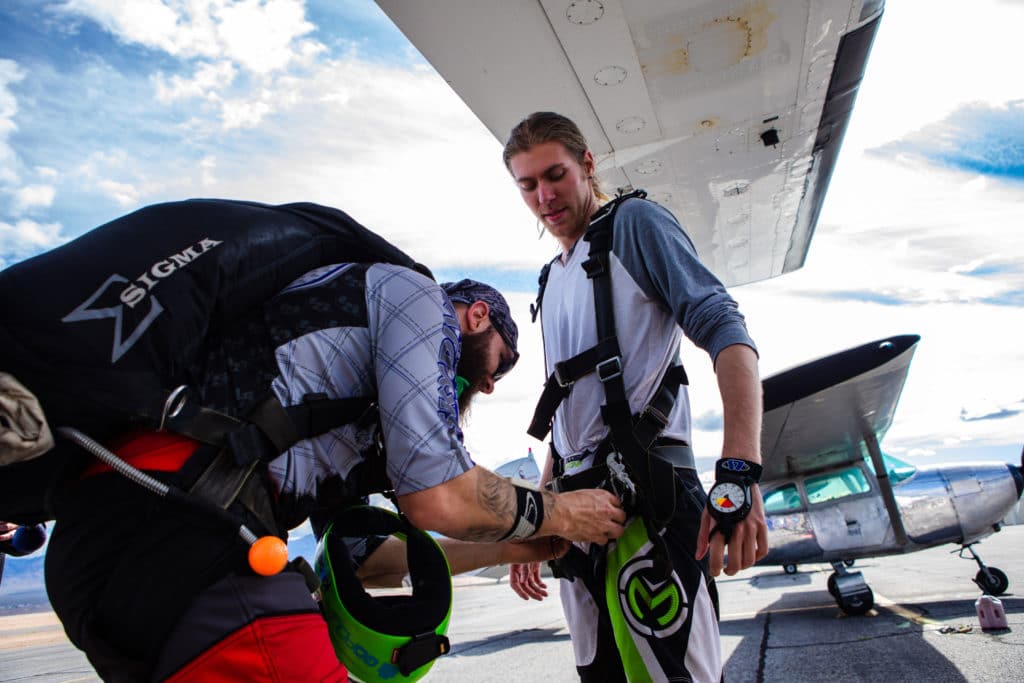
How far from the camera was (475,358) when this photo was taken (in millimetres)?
1592

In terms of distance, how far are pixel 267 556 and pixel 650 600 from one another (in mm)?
898

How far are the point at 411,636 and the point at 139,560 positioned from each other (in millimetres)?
507

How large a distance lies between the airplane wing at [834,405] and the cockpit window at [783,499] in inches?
→ 12.8

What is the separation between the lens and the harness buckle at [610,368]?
1.59 meters

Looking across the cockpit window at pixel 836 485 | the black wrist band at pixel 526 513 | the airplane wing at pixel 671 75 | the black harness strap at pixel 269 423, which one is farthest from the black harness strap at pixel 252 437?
the cockpit window at pixel 836 485

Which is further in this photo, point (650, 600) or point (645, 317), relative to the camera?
point (645, 317)

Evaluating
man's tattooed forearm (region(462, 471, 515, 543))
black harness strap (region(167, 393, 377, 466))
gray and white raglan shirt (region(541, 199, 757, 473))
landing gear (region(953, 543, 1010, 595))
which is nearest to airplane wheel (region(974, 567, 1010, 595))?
landing gear (region(953, 543, 1010, 595))

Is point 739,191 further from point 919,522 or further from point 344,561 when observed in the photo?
point 919,522

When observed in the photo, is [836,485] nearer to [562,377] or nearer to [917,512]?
[917,512]

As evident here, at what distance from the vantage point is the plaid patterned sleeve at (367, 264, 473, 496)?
1121 millimetres

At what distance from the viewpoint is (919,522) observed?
26.0 feet

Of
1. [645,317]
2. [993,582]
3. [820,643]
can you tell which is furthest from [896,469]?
[645,317]

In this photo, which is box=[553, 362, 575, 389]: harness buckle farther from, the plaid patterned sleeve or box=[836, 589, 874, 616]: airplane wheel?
box=[836, 589, 874, 616]: airplane wheel

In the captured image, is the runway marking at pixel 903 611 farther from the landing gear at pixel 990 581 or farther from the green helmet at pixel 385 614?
the green helmet at pixel 385 614
